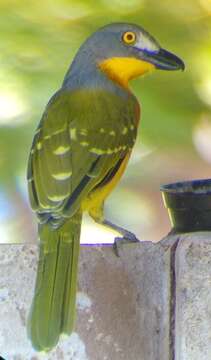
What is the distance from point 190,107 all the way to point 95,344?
4.46 ft

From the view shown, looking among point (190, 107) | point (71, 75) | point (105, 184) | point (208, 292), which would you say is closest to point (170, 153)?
point (190, 107)

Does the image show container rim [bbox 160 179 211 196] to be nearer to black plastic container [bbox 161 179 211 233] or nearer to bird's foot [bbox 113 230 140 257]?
black plastic container [bbox 161 179 211 233]

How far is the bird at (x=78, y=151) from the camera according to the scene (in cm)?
487

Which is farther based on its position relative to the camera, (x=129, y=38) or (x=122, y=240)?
(x=129, y=38)

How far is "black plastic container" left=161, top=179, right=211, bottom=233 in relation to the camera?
199 inches

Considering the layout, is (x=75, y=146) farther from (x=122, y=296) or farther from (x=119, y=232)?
(x=122, y=296)

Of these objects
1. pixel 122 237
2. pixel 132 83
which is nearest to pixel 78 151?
A: pixel 122 237

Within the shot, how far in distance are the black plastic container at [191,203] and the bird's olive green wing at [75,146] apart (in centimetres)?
23

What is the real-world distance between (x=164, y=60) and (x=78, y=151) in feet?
2.02

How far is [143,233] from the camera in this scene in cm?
639

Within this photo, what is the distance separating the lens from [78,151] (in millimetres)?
5215

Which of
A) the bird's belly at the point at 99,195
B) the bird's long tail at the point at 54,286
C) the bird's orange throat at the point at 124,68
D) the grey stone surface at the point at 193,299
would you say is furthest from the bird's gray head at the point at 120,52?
the grey stone surface at the point at 193,299

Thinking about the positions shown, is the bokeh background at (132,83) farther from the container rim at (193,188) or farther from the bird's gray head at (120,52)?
the container rim at (193,188)

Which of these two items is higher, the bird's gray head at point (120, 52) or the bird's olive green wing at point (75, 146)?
the bird's gray head at point (120, 52)
